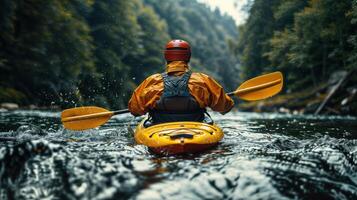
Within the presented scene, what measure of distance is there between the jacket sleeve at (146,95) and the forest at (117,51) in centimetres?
543

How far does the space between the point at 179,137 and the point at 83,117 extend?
2.13m

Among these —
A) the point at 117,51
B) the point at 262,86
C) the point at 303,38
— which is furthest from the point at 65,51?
the point at 262,86

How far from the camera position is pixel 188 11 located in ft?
258

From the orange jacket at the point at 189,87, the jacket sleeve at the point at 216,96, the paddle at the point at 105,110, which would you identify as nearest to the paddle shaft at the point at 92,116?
the paddle at the point at 105,110

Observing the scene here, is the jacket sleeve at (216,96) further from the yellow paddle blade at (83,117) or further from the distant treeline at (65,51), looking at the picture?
the distant treeline at (65,51)

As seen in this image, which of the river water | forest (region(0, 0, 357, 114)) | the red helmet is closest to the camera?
the river water

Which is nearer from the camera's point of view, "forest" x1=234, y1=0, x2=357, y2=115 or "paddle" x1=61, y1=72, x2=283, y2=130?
"paddle" x1=61, y1=72, x2=283, y2=130

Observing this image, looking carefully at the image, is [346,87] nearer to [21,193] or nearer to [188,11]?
[21,193]

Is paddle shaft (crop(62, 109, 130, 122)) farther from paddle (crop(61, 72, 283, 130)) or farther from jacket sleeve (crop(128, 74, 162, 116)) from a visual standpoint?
jacket sleeve (crop(128, 74, 162, 116))

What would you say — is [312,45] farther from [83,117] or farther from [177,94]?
[177,94]

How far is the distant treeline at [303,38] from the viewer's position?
11.7 metres

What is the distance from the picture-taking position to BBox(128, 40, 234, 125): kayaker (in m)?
4.61

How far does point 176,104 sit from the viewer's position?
15.3ft

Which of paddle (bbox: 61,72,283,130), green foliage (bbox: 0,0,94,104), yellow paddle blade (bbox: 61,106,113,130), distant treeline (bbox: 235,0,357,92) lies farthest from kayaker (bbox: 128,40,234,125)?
green foliage (bbox: 0,0,94,104)
